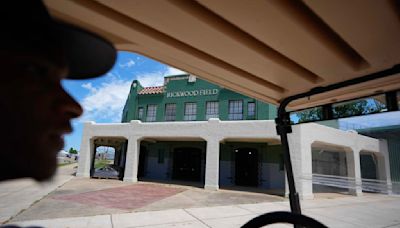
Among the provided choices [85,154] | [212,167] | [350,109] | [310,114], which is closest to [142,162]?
[85,154]

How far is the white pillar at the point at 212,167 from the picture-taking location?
15.2 meters

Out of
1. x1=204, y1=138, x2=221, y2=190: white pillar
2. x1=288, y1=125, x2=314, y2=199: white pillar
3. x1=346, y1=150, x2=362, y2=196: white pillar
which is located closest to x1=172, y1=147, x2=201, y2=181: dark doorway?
x1=204, y1=138, x2=221, y2=190: white pillar

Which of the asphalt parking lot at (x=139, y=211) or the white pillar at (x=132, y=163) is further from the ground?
the white pillar at (x=132, y=163)

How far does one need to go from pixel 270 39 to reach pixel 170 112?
19.1 metres

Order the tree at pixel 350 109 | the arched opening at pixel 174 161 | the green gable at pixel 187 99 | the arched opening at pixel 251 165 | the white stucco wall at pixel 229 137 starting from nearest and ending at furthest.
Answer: the tree at pixel 350 109, the white stucco wall at pixel 229 137, the arched opening at pixel 251 165, the green gable at pixel 187 99, the arched opening at pixel 174 161

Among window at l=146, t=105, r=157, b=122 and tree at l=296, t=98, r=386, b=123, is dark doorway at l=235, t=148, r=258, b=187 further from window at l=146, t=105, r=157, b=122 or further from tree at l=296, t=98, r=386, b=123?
tree at l=296, t=98, r=386, b=123

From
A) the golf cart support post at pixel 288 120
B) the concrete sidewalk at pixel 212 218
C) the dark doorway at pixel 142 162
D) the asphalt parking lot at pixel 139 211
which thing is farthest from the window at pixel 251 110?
the golf cart support post at pixel 288 120

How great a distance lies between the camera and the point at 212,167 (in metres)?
15.4

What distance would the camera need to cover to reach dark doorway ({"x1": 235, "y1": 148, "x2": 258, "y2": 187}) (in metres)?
18.2

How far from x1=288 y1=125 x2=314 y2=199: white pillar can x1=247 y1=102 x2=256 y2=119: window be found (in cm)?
457

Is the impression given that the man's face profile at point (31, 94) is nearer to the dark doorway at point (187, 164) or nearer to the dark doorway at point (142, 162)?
the dark doorway at point (187, 164)

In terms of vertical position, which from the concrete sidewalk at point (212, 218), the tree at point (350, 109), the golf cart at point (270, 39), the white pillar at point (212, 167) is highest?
the golf cart at point (270, 39)

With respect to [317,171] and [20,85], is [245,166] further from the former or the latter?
[20,85]

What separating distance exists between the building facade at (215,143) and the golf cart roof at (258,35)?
39.5 feet
